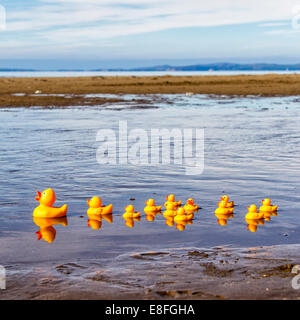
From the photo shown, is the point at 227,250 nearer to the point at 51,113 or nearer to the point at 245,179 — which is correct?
the point at 245,179

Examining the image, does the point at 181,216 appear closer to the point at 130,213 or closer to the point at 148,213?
the point at 148,213

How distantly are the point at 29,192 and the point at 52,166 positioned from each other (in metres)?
2.99

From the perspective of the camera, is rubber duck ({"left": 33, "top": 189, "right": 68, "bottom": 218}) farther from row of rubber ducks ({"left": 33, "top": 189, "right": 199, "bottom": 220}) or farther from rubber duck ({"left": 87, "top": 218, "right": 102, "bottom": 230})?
rubber duck ({"left": 87, "top": 218, "right": 102, "bottom": 230})

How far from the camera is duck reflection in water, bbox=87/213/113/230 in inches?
359

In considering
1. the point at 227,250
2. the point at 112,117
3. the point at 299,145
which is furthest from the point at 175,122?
the point at 227,250

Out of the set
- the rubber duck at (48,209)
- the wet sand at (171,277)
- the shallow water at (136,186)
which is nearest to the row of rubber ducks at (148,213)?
the rubber duck at (48,209)

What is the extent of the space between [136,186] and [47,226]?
11.0 feet

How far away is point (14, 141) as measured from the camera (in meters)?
19.2

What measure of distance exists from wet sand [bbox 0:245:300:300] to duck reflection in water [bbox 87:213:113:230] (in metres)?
1.70

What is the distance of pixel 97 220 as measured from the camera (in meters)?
9.44

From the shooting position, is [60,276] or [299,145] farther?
[299,145]

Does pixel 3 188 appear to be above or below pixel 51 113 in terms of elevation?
below

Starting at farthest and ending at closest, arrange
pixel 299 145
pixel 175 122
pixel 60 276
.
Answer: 1. pixel 175 122
2. pixel 299 145
3. pixel 60 276
